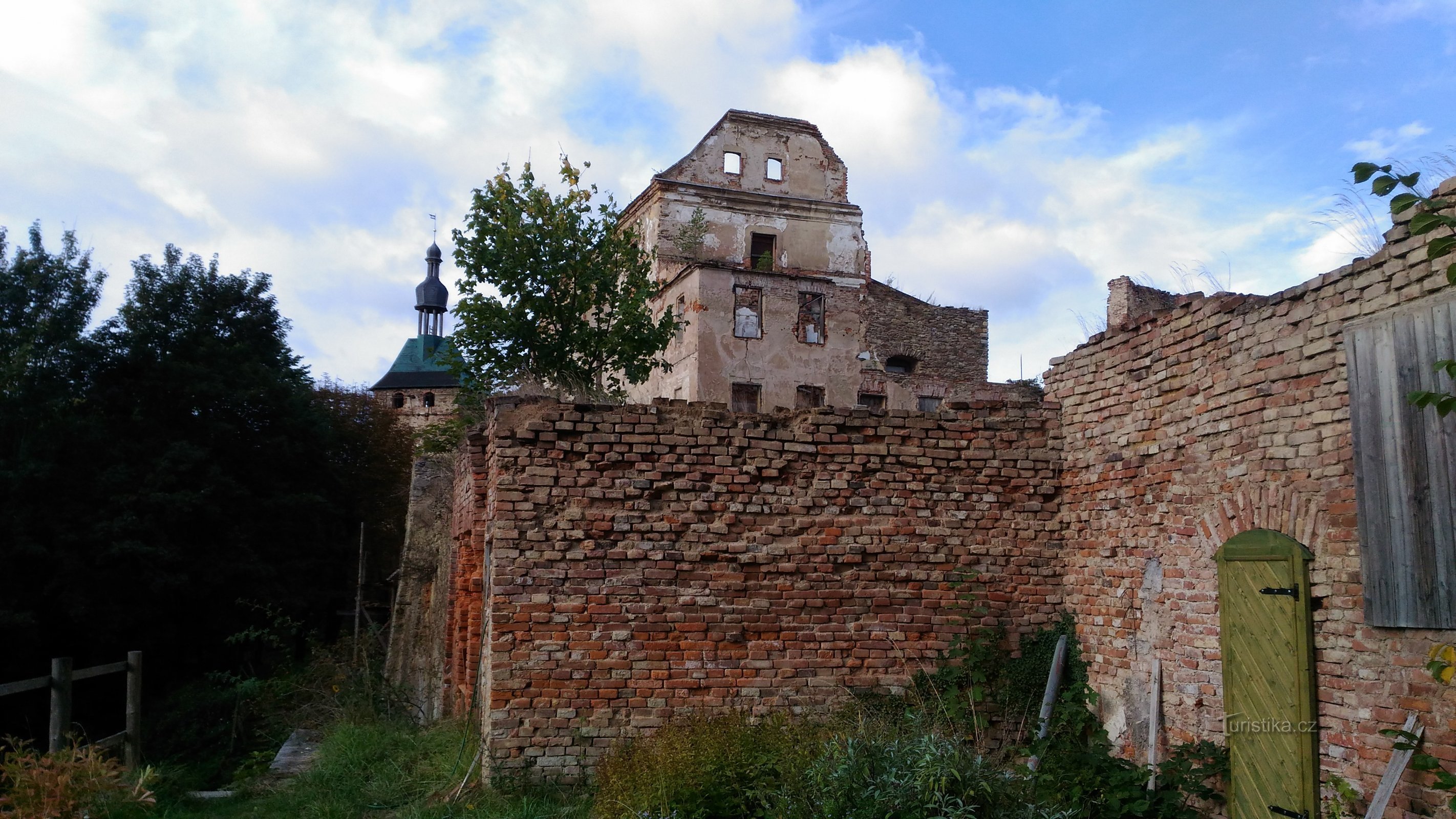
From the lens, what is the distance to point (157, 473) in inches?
773

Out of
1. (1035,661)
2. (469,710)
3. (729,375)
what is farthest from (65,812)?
(729,375)

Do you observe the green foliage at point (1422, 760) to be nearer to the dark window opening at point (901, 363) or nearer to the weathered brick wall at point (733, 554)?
the weathered brick wall at point (733, 554)

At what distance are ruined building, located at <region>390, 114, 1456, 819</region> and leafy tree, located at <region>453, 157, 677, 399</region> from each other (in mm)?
6612

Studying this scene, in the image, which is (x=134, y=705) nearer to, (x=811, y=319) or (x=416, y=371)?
(x=811, y=319)

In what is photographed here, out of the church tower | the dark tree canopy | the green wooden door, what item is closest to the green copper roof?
the church tower

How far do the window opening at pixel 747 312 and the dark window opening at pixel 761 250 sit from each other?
69.9 inches

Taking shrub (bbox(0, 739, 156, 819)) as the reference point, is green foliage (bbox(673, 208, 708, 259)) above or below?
above

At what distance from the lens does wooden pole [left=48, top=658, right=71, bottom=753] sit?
346 inches

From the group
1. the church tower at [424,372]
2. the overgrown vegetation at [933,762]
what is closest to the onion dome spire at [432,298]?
the church tower at [424,372]

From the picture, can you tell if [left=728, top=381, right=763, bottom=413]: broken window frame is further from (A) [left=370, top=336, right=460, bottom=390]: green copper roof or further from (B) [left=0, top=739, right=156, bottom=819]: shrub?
(A) [left=370, top=336, right=460, bottom=390]: green copper roof

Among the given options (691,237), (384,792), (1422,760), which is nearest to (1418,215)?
(1422,760)

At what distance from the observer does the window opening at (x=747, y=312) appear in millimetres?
21719

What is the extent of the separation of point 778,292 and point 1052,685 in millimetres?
15724

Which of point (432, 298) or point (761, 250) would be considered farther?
point (432, 298)
